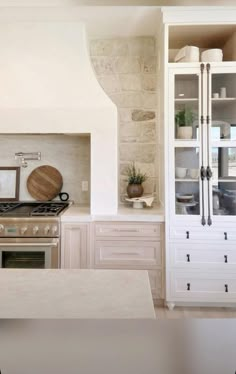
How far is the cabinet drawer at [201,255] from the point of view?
8.89ft

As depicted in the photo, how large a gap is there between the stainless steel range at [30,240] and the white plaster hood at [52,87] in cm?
46

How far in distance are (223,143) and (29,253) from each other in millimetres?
2046

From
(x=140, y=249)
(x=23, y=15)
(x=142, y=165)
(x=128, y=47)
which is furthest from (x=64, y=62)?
(x=140, y=249)

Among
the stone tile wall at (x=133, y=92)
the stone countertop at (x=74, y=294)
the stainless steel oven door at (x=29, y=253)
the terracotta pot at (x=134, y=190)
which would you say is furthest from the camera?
the stone tile wall at (x=133, y=92)

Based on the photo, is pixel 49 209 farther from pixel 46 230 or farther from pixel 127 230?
pixel 127 230

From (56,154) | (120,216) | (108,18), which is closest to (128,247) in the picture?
(120,216)

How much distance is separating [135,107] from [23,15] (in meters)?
1.41

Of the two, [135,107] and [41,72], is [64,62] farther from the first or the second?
[135,107]

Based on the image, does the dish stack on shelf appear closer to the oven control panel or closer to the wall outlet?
the wall outlet

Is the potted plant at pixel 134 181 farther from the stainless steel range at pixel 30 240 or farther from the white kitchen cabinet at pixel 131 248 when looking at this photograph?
the stainless steel range at pixel 30 240

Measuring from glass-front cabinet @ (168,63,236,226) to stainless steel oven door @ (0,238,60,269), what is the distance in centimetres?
117

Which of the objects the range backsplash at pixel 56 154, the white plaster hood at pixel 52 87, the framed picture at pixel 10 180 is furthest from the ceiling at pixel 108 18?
the framed picture at pixel 10 180

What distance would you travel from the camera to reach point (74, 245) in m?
2.71

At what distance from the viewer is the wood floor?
8.66 ft
